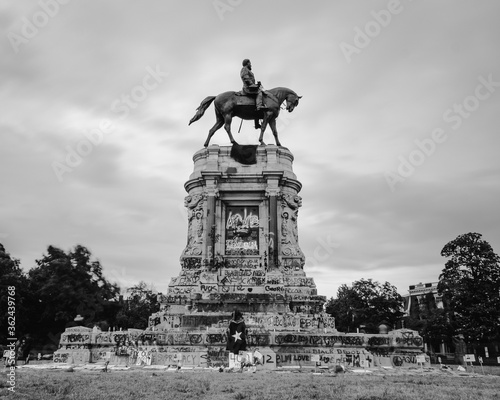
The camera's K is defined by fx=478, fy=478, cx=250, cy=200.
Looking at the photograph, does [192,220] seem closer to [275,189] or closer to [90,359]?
[275,189]

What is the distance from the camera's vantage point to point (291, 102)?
30109 millimetres

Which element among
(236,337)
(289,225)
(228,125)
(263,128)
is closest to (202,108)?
(228,125)

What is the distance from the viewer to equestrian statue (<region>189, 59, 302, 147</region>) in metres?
29.6

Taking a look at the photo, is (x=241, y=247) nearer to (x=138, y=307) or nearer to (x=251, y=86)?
(x=251, y=86)

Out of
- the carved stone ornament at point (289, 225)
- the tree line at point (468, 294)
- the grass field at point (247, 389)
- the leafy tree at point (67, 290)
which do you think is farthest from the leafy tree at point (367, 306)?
the grass field at point (247, 389)

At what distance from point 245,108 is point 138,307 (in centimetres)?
4261

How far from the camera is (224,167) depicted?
94.8 feet

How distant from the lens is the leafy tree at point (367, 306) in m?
65.1

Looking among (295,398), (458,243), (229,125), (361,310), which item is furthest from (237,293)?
(361,310)

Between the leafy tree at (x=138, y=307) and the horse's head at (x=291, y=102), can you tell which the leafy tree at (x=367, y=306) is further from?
the horse's head at (x=291, y=102)

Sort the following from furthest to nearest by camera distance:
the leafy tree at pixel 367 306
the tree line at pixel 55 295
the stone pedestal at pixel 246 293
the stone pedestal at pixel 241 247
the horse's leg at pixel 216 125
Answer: the leafy tree at pixel 367 306 → the tree line at pixel 55 295 → the horse's leg at pixel 216 125 → the stone pedestal at pixel 241 247 → the stone pedestal at pixel 246 293

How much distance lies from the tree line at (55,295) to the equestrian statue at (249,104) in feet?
85.6

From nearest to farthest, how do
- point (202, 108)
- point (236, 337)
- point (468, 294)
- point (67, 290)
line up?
1. point (236, 337)
2. point (202, 108)
3. point (468, 294)
4. point (67, 290)

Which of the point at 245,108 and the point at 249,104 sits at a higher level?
the point at 249,104
